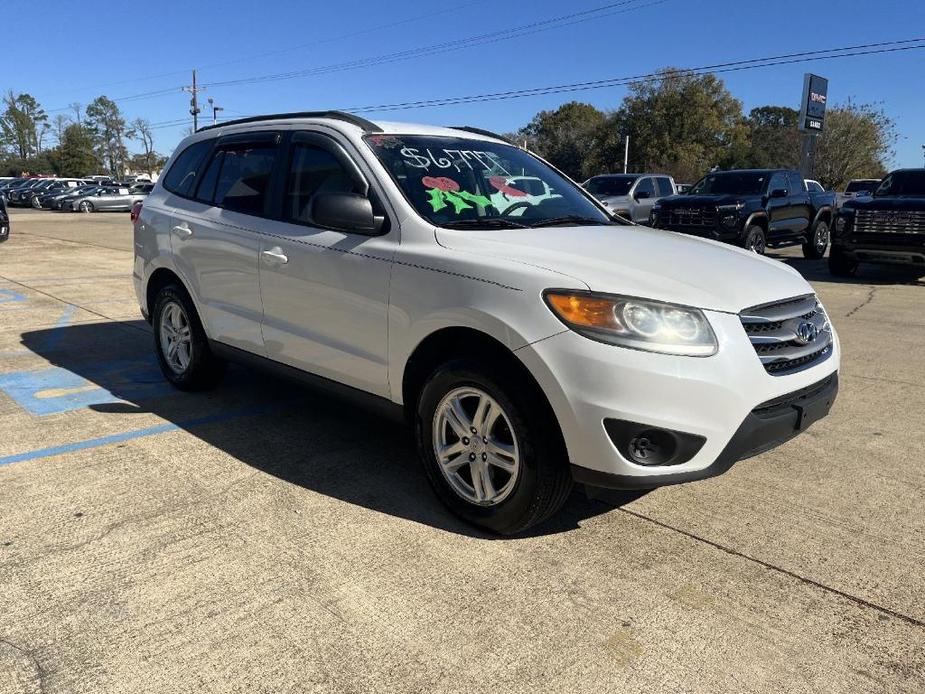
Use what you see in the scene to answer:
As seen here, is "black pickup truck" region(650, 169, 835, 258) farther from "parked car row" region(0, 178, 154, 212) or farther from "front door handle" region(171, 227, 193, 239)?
"parked car row" region(0, 178, 154, 212)

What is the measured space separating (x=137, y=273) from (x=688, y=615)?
459 centimetres

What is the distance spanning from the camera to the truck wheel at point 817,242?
15344 mm

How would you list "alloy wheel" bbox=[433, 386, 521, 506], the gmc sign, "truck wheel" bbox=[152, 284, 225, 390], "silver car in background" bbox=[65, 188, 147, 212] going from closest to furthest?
"alloy wheel" bbox=[433, 386, 521, 506] → "truck wheel" bbox=[152, 284, 225, 390] → the gmc sign → "silver car in background" bbox=[65, 188, 147, 212]

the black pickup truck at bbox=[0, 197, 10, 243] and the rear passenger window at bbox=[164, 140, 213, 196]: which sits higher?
the rear passenger window at bbox=[164, 140, 213, 196]

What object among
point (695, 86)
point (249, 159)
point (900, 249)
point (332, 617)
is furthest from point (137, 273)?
point (695, 86)

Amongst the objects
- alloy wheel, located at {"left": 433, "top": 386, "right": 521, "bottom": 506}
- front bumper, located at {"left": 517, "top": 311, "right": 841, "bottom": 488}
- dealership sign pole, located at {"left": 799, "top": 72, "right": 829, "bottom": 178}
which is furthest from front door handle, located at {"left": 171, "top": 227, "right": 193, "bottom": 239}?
dealership sign pole, located at {"left": 799, "top": 72, "right": 829, "bottom": 178}

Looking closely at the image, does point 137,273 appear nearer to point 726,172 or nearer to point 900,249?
point 900,249

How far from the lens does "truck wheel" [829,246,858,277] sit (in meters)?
12.2

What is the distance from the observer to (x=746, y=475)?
3.88 m

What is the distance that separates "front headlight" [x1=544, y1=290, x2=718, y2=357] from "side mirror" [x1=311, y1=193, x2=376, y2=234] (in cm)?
111

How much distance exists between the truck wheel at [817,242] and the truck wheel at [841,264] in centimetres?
298

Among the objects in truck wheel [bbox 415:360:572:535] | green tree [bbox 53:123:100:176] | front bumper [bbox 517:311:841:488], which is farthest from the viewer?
green tree [bbox 53:123:100:176]

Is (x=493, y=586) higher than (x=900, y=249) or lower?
lower

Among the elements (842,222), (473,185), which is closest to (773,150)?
(842,222)
